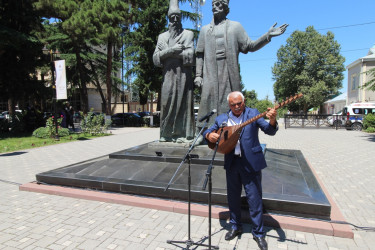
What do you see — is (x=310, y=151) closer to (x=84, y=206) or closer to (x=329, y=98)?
(x=84, y=206)

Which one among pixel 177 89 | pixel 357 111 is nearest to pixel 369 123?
pixel 357 111

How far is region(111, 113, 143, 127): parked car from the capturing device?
2427cm

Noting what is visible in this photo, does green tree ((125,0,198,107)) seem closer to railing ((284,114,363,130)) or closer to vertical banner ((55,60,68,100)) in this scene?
vertical banner ((55,60,68,100))

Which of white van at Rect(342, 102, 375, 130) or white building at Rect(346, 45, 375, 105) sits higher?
white building at Rect(346, 45, 375, 105)

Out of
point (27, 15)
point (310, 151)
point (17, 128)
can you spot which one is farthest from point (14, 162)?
point (27, 15)

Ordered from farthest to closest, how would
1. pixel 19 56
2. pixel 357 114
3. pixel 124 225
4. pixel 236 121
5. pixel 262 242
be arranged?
pixel 357 114, pixel 19 56, pixel 124 225, pixel 236 121, pixel 262 242

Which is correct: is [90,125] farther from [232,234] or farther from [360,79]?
[360,79]

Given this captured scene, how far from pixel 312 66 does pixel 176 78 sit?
119 ft

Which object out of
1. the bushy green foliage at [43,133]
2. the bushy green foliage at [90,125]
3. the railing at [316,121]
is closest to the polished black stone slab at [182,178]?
the bushy green foliage at [43,133]

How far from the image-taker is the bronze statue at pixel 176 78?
19.6 ft

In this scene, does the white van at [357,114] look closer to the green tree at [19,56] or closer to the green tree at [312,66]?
the green tree at [312,66]

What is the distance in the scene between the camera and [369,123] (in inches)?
675

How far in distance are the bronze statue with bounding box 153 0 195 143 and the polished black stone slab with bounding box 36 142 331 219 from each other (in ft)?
1.86

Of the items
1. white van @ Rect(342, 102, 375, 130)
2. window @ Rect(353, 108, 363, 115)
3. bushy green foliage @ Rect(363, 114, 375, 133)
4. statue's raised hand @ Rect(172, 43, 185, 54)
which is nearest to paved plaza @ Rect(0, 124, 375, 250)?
statue's raised hand @ Rect(172, 43, 185, 54)
